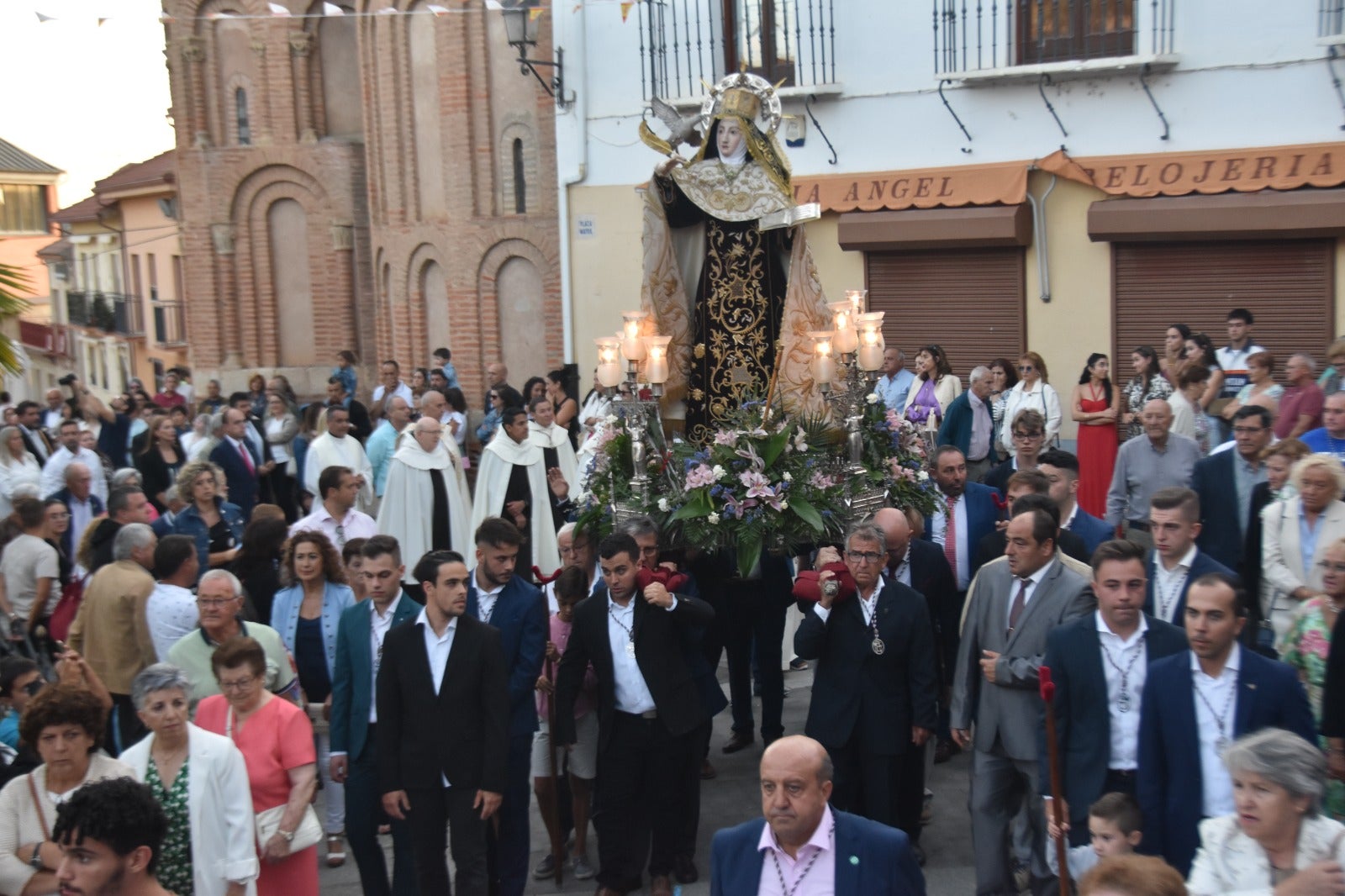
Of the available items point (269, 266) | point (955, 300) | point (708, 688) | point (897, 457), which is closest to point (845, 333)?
point (897, 457)

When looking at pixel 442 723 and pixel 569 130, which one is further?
pixel 569 130

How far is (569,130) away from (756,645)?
10150 mm

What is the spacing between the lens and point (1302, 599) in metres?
6.80

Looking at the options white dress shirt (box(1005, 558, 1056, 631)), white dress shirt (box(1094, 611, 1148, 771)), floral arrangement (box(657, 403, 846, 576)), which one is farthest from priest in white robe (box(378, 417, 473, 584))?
white dress shirt (box(1094, 611, 1148, 771))

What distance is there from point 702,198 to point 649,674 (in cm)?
360

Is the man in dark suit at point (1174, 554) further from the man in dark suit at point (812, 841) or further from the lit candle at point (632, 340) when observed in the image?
the lit candle at point (632, 340)

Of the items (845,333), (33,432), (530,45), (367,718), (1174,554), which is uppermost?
(530,45)

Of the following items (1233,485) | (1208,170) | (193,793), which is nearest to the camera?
(193,793)

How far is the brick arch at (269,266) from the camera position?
23844 millimetres

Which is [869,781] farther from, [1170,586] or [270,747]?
[270,747]

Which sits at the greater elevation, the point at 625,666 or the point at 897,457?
the point at 897,457

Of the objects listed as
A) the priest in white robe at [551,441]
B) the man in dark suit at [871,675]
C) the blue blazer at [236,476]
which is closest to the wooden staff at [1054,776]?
the man in dark suit at [871,675]

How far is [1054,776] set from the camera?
5523mm

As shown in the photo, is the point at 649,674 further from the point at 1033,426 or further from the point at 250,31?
the point at 250,31
